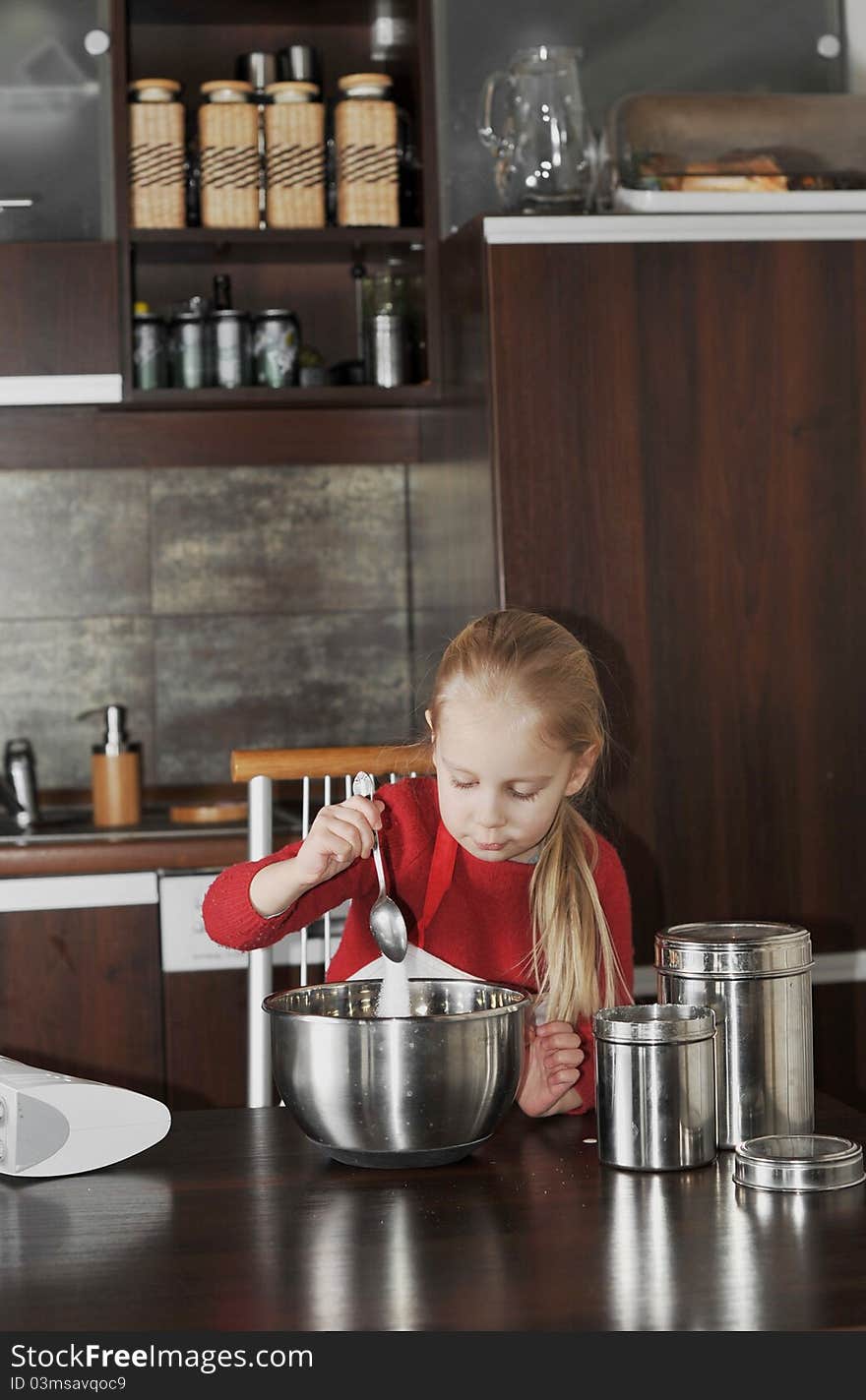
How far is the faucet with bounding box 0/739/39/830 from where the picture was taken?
2527 mm

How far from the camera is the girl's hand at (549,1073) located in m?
1.13

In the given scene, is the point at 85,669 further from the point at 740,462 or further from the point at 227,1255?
the point at 227,1255

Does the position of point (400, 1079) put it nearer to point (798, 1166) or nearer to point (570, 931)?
point (798, 1166)

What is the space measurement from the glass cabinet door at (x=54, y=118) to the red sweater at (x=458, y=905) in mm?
1339

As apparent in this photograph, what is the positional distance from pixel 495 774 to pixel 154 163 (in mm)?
1521

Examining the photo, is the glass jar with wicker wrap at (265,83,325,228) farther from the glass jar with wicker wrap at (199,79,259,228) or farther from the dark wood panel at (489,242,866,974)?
the dark wood panel at (489,242,866,974)

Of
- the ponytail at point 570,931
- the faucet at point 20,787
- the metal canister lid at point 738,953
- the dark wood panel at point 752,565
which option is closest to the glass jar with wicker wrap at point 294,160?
the dark wood panel at point 752,565

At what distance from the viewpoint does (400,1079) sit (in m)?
0.94

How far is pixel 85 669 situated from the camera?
2.69m

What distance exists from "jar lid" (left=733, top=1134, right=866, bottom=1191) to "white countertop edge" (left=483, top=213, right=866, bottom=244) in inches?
54.6

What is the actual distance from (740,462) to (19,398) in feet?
3.47

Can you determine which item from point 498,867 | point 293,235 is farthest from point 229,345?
point 498,867

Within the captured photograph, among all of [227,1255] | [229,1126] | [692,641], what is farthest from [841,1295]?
[692,641]

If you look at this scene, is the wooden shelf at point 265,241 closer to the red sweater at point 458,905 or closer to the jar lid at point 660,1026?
the red sweater at point 458,905
